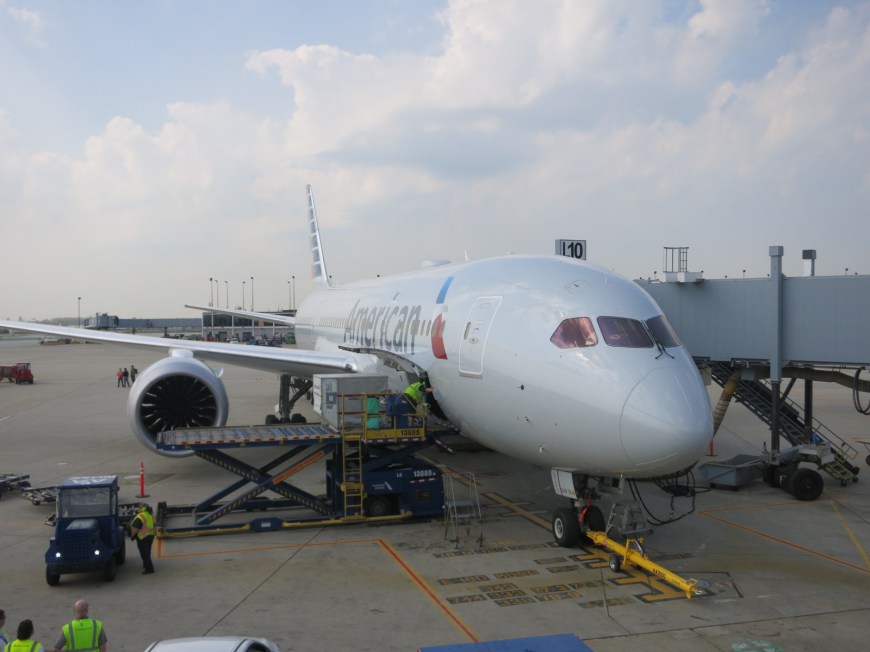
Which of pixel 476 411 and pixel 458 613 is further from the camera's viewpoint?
pixel 476 411

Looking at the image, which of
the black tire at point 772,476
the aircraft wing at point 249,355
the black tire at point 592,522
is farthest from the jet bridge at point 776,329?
the aircraft wing at point 249,355

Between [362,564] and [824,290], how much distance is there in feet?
37.2

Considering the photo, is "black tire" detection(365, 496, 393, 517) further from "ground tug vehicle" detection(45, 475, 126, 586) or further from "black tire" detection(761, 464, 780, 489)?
"black tire" detection(761, 464, 780, 489)

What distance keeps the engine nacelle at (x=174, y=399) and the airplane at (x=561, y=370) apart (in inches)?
174

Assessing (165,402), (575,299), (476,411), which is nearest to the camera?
(575,299)

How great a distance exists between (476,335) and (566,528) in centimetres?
339

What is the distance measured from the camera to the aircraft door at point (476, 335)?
1198 cm

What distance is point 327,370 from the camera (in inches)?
786

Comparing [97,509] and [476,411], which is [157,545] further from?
[476,411]

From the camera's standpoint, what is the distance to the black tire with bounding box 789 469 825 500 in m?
16.2

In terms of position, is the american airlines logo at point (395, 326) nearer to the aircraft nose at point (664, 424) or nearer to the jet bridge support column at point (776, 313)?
the aircraft nose at point (664, 424)

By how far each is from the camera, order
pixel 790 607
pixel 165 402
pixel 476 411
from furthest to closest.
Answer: pixel 165 402 → pixel 476 411 → pixel 790 607

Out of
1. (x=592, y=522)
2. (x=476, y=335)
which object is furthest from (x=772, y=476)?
(x=476, y=335)

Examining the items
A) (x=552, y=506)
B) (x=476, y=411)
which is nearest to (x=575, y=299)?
(x=476, y=411)
